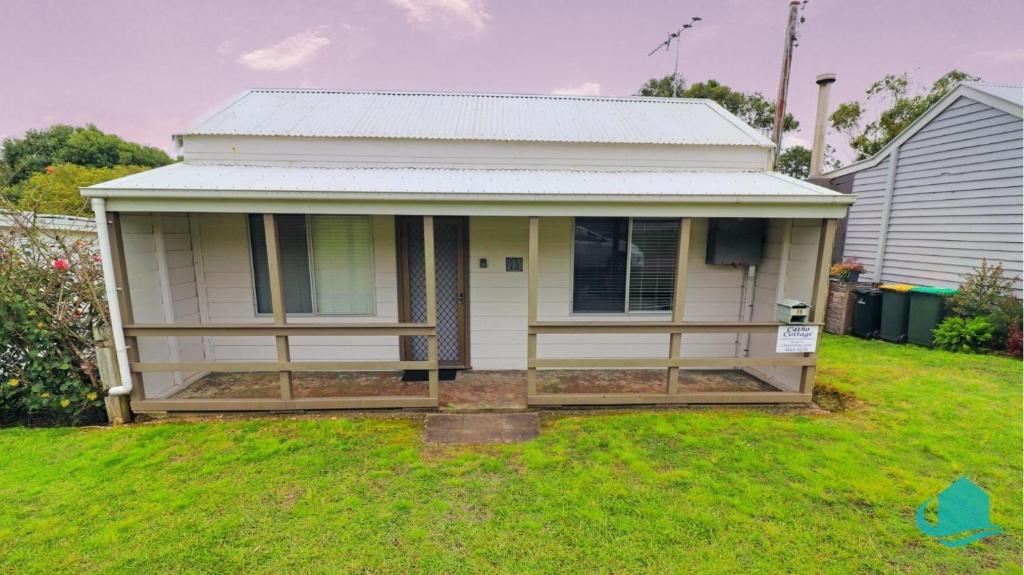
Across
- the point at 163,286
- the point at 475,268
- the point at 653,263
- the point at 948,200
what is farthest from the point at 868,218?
the point at 163,286

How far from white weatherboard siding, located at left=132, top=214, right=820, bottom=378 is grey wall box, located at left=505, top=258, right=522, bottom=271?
0.22ft

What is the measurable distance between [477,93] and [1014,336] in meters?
9.02

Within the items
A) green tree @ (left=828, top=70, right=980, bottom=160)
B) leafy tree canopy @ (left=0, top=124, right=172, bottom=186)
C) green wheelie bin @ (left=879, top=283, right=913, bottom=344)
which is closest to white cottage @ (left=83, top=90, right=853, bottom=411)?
green wheelie bin @ (left=879, top=283, right=913, bottom=344)

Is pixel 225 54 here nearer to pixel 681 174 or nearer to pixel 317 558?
pixel 681 174

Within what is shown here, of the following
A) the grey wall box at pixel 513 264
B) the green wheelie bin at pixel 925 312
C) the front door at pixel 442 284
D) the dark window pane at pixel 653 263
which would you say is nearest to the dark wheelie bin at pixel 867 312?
the green wheelie bin at pixel 925 312

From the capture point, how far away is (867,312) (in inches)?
286

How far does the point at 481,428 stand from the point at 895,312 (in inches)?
300

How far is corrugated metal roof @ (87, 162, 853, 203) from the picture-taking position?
159 inches

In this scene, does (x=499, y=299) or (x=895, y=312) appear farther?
(x=895, y=312)

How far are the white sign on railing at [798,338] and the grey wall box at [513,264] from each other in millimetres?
3110

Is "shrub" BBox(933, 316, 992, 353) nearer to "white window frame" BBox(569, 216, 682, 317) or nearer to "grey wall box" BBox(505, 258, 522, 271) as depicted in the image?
"white window frame" BBox(569, 216, 682, 317)

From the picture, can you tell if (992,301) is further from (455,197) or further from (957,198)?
(455,197)

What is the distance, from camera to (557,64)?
37.7 ft

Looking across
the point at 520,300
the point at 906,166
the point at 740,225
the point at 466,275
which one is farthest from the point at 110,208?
the point at 906,166
